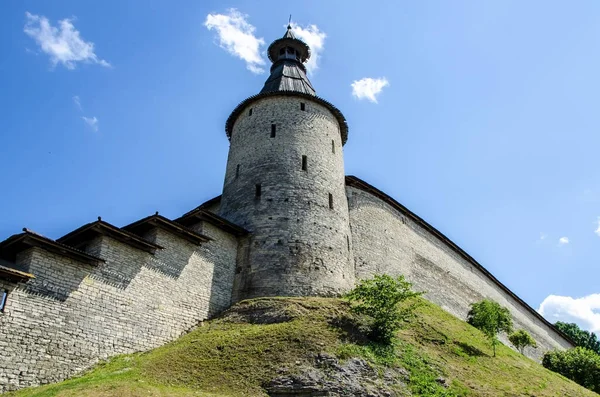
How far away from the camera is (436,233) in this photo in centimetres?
3494

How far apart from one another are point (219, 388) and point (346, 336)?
4.65 metres

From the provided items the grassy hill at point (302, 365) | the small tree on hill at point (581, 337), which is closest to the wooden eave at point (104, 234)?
the grassy hill at point (302, 365)

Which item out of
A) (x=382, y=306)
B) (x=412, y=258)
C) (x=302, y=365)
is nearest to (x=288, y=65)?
(x=412, y=258)

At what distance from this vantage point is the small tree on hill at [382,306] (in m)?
16.7

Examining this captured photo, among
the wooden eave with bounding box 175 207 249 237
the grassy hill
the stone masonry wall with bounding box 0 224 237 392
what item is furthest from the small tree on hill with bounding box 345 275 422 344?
the wooden eave with bounding box 175 207 249 237

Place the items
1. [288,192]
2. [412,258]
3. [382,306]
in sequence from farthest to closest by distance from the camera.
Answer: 1. [412,258]
2. [288,192]
3. [382,306]

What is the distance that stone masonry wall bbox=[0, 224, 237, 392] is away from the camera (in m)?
14.0

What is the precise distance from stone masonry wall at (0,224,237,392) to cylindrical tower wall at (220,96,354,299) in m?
1.99

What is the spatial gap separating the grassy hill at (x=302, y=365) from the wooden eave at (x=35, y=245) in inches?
129

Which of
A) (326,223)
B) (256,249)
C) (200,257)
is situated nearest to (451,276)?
(326,223)

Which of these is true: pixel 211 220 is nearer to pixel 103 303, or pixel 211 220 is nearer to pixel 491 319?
pixel 103 303

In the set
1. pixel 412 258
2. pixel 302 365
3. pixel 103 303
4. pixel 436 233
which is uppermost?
pixel 436 233

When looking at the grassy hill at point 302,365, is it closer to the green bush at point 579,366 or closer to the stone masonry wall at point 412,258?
the green bush at point 579,366

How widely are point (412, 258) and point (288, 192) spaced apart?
1128cm
